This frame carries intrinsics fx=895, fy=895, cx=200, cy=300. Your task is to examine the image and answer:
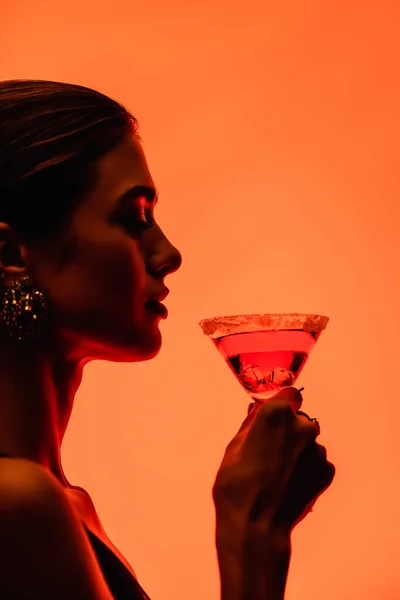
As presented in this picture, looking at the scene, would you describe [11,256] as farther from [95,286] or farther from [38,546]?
[38,546]

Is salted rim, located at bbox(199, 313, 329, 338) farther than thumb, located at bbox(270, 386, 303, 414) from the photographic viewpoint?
Yes

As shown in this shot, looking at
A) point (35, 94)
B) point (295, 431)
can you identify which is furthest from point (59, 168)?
point (295, 431)

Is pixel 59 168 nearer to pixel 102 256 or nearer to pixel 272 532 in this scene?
pixel 102 256

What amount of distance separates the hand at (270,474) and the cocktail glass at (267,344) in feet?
0.50

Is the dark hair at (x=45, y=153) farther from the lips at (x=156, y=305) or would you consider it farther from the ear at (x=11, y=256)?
the lips at (x=156, y=305)

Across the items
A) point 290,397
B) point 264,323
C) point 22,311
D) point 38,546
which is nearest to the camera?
point 38,546

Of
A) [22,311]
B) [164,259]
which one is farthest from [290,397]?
[22,311]

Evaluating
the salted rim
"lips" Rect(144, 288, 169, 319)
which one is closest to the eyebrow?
"lips" Rect(144, 288, 169, 319)

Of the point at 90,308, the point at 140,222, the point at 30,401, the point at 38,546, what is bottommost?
the point at 38,546

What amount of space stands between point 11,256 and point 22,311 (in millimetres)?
69

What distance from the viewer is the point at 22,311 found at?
0.97m

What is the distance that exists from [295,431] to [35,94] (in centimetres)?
49

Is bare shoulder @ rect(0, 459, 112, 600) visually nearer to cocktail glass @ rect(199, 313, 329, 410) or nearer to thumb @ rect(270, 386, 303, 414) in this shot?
thumb @ rect(270, 386, 303, 414)

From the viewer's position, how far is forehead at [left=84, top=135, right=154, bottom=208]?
1030 millimetres
